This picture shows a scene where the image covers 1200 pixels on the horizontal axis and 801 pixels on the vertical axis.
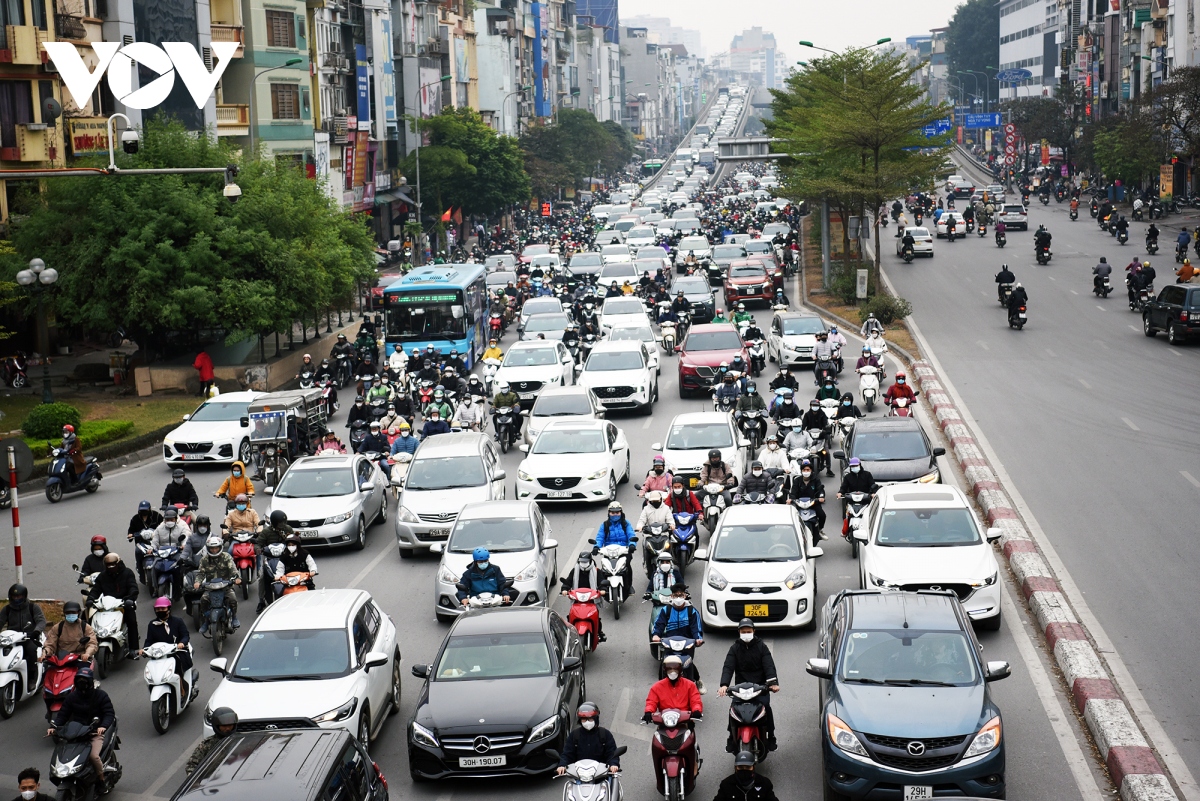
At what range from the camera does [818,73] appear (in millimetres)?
65562

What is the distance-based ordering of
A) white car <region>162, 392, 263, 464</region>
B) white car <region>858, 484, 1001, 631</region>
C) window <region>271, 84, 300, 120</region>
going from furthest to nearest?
window <region>271, 84, 300, 120</region>
white car <region>162, 392, 263, 464</region>
white car <region>858, 484, 1001, 631</region>

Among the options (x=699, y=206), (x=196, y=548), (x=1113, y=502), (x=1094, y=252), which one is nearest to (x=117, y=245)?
(x=196, y=548)

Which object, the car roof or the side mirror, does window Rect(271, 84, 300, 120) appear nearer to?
the car roof

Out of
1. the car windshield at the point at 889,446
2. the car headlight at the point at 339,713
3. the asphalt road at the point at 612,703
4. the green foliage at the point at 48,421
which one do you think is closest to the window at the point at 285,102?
the green foliage at the point at 48,421

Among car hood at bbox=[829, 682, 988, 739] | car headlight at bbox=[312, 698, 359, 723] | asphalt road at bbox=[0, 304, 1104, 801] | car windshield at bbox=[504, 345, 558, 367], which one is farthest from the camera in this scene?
car windshield at bbox=[504, 345, 558, 367]

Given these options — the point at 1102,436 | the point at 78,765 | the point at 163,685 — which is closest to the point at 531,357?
the point at 1102,436

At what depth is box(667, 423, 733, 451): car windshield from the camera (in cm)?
2405

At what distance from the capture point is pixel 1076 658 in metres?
14.7

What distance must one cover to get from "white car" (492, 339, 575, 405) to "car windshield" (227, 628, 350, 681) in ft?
58.9

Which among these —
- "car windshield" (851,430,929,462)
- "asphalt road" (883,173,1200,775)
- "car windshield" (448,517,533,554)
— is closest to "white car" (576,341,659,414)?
"asphalt road" (883,173,1200,775)

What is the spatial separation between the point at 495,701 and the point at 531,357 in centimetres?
2140

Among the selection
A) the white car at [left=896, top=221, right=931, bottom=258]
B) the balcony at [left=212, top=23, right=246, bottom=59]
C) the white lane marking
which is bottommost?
the white lane marking

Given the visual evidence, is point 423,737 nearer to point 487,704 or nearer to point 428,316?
point 487,704

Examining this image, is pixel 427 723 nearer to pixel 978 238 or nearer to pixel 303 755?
pixel 303 755
